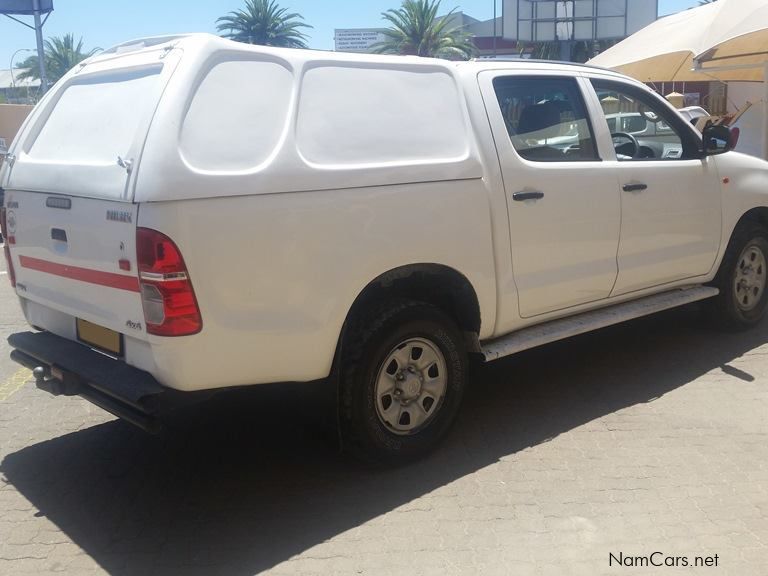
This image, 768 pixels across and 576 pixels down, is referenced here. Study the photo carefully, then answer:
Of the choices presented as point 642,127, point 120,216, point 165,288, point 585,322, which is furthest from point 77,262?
point 642,127

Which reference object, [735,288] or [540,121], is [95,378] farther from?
[735,288]

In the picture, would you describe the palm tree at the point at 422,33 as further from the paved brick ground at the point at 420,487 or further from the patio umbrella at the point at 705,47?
the paved brick ground at the point at 420,487

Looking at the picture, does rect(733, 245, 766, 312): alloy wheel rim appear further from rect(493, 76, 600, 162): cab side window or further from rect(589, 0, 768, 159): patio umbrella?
rect(589, 0, 768, 159): patio umbrella

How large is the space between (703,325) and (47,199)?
4.85 meters

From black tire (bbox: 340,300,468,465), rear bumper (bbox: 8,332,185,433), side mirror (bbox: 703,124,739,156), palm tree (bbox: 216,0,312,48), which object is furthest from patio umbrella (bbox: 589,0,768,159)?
palm tree (bbox: 216,0,312,48)

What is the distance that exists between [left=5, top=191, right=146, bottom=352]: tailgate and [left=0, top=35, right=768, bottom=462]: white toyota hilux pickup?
13mm

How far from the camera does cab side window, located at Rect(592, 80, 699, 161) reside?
17.3 ft

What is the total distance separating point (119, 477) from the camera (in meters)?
4.14

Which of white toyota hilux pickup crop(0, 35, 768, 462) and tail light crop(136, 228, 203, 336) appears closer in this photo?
tail light crop(136, 228, 203, 336)

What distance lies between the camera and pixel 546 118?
4789 millimetres

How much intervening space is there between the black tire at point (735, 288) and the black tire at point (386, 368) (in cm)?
272

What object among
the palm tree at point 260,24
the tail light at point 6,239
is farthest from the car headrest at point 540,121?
the palm tree at point 260,24

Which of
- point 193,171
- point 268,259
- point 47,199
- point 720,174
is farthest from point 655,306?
point 47,199

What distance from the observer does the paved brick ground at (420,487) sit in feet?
11.1
